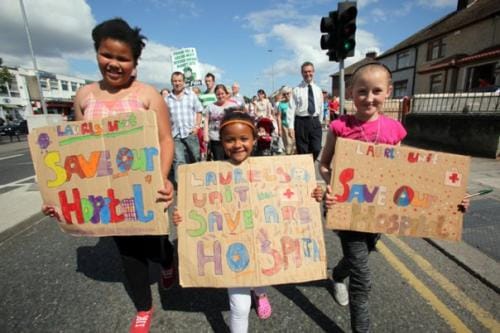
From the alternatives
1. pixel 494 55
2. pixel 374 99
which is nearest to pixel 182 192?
pixel 374 99

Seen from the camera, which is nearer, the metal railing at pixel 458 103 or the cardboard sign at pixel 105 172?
the cardboard sign at pixel 105 172

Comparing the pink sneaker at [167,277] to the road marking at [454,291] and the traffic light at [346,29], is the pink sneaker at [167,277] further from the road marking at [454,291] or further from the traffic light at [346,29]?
the traffic light at [346,29]

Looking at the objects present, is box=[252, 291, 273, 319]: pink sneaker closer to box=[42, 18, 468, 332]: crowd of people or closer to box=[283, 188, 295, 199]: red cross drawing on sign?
box=[42, 18, 468, 332]: crowd of people

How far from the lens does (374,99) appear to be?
62.9 inches

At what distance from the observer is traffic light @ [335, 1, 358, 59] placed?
5480 mm

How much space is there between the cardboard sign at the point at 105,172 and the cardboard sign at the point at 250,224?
0.71ft

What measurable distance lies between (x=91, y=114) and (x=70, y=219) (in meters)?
0.64

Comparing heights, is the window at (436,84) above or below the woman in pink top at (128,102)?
above

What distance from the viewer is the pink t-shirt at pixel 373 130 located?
1.67 m

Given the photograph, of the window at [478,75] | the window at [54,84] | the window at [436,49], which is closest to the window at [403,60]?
the window at [436,49]

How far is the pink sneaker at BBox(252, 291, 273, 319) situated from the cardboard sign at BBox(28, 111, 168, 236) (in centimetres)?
96

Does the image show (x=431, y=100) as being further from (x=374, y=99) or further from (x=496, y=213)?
(x=374, y=99)

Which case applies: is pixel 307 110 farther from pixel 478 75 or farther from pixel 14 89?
pixel 14 89

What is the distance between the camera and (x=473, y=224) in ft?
10.7
